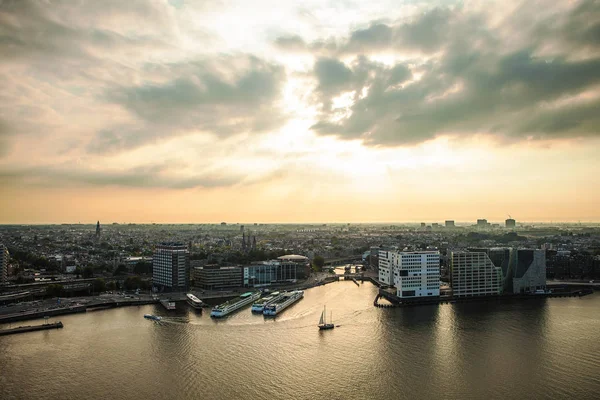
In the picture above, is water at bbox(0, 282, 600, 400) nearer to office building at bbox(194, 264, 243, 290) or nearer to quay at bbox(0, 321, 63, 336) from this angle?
quay at bbox(0, 321, 63, 336)

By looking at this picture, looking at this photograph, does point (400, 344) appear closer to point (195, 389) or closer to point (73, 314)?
point (195, 389)

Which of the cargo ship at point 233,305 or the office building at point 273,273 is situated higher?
the office building at point 273,273

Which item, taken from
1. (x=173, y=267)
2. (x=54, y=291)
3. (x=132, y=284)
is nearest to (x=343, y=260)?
(x=173, y=267)

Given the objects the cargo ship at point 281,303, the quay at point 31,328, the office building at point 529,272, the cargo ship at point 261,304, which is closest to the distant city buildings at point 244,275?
the cargo ship at point 281,303

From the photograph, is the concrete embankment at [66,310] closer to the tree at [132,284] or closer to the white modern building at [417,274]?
the tree at [132,284]

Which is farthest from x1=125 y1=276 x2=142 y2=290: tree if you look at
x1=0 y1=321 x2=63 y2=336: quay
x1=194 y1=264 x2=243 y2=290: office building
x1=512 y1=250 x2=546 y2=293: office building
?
x1=512 y1=250 x2=546 y2=293: office building

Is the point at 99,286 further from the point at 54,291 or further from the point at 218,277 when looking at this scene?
the point at 218,277

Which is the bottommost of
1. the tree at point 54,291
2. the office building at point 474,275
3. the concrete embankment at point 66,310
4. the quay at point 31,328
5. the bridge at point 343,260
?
the quay at point 31,328
